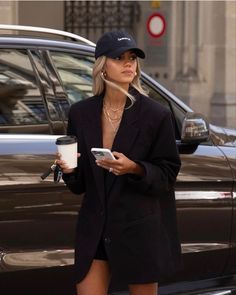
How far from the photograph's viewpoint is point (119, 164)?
10.0 feet

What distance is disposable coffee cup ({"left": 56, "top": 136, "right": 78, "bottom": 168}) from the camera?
10.2 feet

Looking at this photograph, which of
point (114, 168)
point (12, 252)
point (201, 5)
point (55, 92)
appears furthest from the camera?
point (201, 5)

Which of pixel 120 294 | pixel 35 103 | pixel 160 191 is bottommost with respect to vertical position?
pixel 120 294

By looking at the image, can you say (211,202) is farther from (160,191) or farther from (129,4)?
(129,4)

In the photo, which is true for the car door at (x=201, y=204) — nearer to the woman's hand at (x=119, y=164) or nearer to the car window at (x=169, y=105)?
the car window at (x=169, y=105)

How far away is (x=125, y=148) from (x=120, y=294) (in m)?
1.36

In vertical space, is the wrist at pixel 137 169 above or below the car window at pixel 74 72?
below

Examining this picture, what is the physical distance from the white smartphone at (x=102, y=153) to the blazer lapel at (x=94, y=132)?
0.22 meters

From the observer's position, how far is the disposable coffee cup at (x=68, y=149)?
312 cm

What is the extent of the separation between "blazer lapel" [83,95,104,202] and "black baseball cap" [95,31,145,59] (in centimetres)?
23

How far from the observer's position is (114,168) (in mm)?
3076

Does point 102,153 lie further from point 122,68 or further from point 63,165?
point 122,68

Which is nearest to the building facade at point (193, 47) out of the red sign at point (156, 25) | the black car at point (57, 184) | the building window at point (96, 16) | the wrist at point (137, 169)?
the red sign at point (156, 25)

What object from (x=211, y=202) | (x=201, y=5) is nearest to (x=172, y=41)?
(x=201, y=5)
